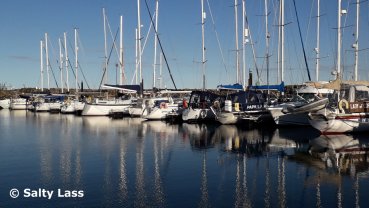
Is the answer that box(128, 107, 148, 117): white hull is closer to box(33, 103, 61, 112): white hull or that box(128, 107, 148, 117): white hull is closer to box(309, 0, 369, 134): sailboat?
box(33, 103, 61, 112): white hull

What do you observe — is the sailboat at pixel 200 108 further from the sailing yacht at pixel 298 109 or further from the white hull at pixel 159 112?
the sailing yacht at pixel 298 109

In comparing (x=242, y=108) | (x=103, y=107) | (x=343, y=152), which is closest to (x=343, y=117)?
(x=343, y=152)

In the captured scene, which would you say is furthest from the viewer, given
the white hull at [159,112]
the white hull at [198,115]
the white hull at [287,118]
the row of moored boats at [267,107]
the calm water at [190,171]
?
the white hull at [159,112]

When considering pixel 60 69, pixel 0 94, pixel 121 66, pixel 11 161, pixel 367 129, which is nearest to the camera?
pixel 11 161

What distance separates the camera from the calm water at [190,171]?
510 inches

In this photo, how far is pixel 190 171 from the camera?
57.2 feet

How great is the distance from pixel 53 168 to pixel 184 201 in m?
7.70

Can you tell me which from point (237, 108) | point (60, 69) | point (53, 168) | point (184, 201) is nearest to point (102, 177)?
point (53, 168)

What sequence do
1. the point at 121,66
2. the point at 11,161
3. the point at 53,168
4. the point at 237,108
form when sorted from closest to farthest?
the point at 53,168 < the point at 11,161 < the point at 237,108 < the point at 121,66

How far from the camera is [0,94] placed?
120875 mm

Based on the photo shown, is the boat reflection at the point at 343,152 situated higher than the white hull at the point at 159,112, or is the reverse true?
the white hull at the point at 159,112

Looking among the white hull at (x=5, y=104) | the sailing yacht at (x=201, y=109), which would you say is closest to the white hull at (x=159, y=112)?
the sailing yacht at (x=201, y=109)

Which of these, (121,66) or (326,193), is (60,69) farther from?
(326,193)

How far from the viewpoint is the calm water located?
1295cm
